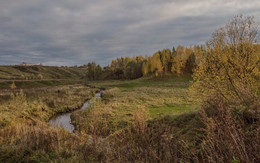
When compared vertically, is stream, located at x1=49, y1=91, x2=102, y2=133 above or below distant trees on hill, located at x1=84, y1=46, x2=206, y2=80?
below

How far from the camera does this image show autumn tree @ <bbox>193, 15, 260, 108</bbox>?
11797 millimetres

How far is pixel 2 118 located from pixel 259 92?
2169 centimetres

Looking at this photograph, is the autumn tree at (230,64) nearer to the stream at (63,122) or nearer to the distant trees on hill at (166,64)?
the stream at (63,122)

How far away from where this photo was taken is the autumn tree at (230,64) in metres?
11.8

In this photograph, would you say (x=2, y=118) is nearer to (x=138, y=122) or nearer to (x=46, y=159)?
(x=46, y=159)

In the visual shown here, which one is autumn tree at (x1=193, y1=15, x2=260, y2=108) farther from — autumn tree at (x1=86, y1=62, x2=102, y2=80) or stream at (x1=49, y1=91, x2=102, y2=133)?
autumn tree at (x1=86, y1=62, x2=102, y2=80)

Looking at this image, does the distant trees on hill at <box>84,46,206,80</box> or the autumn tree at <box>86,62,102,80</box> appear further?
the autumn tree at <box>86,62,102,80</box>

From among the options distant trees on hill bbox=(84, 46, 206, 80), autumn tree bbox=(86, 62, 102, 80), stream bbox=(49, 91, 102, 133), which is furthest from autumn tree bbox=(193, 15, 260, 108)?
autumn tree bbox=(86, 62, 102, 80)

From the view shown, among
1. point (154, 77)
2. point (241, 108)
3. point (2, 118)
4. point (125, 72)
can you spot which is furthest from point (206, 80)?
point (125, 72)

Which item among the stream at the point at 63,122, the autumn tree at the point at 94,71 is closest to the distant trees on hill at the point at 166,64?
the autumn tree at the point at 94,71

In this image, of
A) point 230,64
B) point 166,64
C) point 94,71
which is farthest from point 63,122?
point 94,71

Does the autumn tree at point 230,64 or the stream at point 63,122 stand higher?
the autumn tree at point 230,64

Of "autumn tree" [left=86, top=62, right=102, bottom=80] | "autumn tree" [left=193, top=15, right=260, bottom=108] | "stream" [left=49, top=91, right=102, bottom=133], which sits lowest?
"stream" [left=49, top=91, right=102, bottom=133]

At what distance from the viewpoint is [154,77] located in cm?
8325
